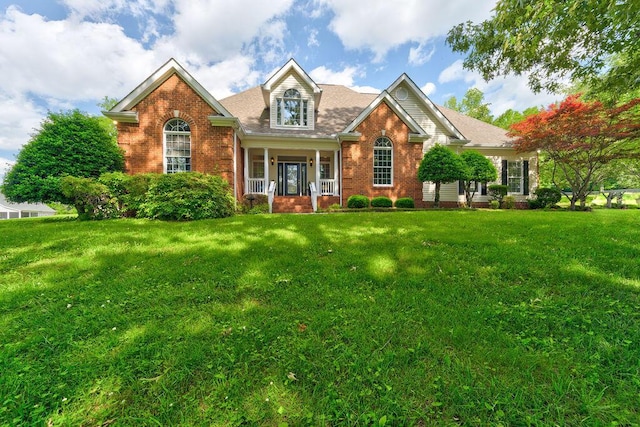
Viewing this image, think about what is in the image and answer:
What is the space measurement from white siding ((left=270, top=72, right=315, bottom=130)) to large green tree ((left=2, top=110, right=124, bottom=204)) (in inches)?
292

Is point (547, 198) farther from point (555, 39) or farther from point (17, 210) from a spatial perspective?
point (17, 210)

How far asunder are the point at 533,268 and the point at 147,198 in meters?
10.0

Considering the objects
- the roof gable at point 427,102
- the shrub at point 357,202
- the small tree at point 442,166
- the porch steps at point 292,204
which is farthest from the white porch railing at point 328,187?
the roof gable at point 427,102

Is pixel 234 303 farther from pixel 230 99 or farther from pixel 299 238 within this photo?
pixel 230 99

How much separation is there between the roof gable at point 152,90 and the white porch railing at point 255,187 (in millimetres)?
3639

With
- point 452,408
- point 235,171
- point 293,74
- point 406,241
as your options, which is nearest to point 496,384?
point 452,408

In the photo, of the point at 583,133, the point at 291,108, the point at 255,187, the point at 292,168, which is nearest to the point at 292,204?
the point at 255,187

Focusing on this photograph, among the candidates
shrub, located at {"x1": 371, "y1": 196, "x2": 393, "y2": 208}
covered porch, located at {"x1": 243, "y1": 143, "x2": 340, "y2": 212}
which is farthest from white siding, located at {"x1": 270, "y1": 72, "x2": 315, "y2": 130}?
shrub, located at {"x1": 371, "y1": 196, "x2": 393, "y2": 208}

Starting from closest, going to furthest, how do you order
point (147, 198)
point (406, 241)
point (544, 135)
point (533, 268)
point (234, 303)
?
1. point (234, 303)
2. point (533, 268)
3. point (406, 241)
4. point (147, 198)
5. point (544, 135)

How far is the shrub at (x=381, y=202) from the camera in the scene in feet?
42.9

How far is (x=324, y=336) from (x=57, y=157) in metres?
11.9

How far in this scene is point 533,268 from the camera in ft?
12.1

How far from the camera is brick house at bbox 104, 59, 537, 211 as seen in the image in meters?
11.3

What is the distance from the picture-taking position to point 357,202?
1288cm
